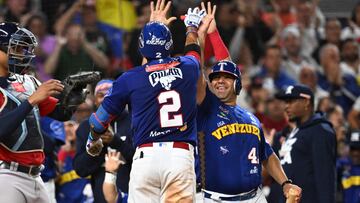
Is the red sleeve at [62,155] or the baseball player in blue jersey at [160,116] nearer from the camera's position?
the baseball player in blue jersey at [160,116]

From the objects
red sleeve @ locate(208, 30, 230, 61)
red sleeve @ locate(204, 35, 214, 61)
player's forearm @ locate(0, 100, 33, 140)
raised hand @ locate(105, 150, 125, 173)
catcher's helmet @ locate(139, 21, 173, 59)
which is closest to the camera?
player's forearm @ locate(0, 100, 33, 140)

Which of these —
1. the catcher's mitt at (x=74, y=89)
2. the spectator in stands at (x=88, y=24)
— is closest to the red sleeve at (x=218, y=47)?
the catcher's mitt at (x=74, y=89)

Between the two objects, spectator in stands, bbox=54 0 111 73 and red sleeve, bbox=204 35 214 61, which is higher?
spectator in stands, bbox=54 0 111 73

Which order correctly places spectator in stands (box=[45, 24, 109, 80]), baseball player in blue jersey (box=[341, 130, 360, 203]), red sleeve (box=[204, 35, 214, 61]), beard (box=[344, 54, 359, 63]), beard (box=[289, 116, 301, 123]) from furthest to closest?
beard (box=[344, 54, 359, 63]) → spectator in stands (box=[45, 24, 109, 80]) → red sleeve (box=[204, 35, 214, 61]) → baseball player in blue jersey (box=[341, 130, 360, 203]) → beard (box=[289, 116, 301, 123])

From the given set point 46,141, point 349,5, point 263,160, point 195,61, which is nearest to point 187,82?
point 195,61

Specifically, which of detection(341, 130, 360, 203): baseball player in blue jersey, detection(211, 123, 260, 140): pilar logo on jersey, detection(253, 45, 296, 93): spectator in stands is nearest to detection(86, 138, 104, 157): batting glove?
detection(211, 123, 260, 140): pilar logo on jersey

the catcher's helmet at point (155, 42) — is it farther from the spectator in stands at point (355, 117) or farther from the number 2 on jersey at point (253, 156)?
the spectator in stands at point (355, 117)

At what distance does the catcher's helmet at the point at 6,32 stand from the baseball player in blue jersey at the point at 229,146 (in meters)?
1.74

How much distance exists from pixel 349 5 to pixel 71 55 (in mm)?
5677

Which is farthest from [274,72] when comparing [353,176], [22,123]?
[22,123]

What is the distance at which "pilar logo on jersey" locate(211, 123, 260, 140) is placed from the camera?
9.40 m

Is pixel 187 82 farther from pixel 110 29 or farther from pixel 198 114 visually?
pixel 110 29

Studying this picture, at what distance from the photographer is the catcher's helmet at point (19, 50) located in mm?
8938

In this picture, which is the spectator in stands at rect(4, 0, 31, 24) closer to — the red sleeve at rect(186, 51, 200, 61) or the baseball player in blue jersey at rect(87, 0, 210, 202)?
the red sleeve at rect(186, 51, 200, 61)
